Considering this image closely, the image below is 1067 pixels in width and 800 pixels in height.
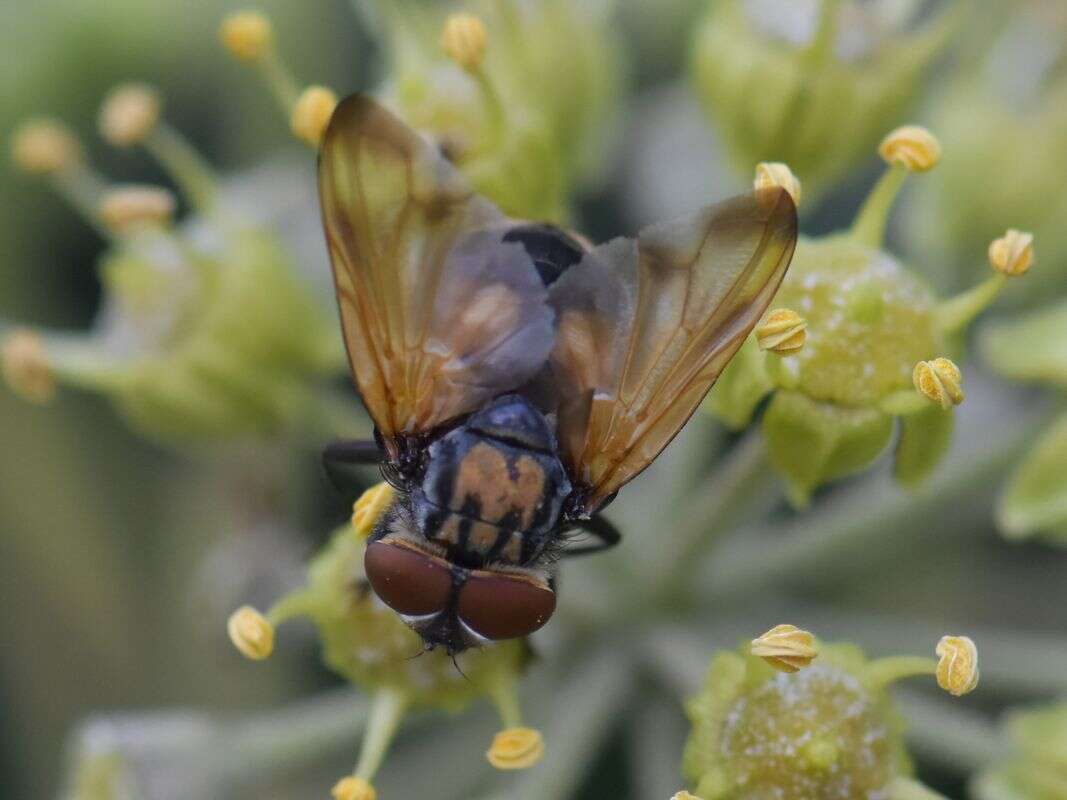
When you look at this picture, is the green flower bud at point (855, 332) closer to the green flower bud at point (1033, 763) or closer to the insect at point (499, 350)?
the insect at point (499, 350)

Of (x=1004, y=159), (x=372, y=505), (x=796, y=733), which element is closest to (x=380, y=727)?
(x=372, y=505)

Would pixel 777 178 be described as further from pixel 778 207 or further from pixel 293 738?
pixel 293 738

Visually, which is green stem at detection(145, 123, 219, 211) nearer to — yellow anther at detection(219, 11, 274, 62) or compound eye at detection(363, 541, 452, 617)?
yellow anther at detection(219, 11, 274, 62)

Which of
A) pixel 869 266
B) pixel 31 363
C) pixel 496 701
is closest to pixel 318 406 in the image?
pixel 31 363

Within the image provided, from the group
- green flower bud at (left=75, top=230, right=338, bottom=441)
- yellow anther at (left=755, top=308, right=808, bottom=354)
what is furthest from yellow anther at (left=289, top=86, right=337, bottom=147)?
yellow anther at (left=755, top=308, right=808, bottom=354)

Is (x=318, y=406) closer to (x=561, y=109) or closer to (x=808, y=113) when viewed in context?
(x=561, y=109)

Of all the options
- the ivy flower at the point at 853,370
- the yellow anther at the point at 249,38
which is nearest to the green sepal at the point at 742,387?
the ivy flower at the point at 853,370
